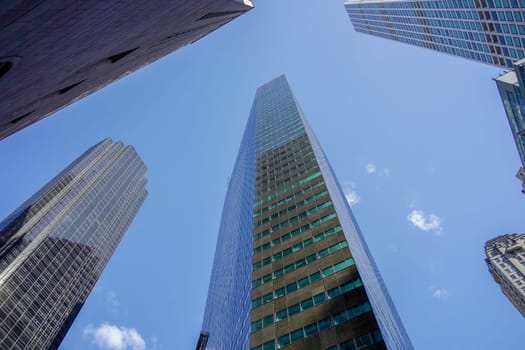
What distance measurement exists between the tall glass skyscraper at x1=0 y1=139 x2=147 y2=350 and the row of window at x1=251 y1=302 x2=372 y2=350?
7637 cm

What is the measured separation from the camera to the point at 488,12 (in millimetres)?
69562

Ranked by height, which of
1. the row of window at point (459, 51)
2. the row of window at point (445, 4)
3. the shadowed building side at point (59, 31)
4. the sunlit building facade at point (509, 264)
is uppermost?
the shadowed building side at point (59, 31)

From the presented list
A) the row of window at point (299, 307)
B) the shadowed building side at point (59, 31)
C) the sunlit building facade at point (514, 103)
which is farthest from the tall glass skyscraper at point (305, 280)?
the sunlit building facade at point (514, 103)

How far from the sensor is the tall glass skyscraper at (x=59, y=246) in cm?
8388

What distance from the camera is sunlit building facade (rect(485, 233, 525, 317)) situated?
101000 millimetres

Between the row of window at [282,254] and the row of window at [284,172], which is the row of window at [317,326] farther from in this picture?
the row of window at [284,172]

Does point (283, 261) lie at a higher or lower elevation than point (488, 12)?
lower

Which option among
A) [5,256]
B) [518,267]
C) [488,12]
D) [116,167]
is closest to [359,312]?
[488,12]

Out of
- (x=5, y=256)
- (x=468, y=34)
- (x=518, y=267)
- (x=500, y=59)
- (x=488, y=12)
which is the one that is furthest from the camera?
(x=518, y=267)

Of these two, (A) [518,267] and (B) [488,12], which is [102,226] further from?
(A) [518,267]

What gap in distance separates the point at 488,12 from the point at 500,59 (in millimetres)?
12843

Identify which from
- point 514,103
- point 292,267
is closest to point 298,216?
point 292,267

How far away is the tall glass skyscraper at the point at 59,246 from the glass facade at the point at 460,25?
4978 inches

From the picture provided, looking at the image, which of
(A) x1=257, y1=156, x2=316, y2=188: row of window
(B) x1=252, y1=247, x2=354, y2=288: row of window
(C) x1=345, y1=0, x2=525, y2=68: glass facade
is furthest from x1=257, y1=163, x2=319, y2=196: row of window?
(C) x1=345, y1=0, x2=525, y2=68: glass facade
